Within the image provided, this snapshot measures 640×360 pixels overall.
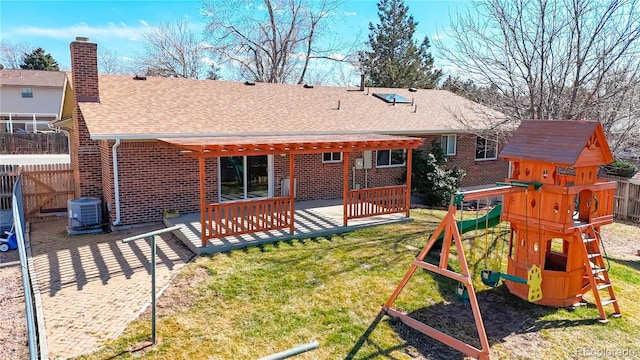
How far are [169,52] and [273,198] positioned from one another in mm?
28546

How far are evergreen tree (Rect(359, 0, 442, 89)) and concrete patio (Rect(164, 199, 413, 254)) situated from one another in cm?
2632

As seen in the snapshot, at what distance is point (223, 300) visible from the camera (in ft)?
22.2

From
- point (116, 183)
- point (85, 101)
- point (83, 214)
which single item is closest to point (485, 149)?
point (116, 183)

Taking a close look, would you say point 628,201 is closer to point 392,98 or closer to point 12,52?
point 392,98

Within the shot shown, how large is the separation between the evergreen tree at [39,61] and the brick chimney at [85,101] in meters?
43.8

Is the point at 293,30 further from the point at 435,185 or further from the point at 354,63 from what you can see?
the point at 435,185

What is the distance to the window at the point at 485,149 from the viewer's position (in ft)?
58.2

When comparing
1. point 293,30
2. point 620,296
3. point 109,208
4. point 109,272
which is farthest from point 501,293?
point 293,30

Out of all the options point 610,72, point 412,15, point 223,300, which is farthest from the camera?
point 412,15

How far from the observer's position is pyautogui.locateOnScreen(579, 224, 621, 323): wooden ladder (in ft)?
22.0

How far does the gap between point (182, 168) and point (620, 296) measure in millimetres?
10041

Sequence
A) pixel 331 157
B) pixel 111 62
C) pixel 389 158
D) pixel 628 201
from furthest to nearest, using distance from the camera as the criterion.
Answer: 1. pixel 111 62
2. pixel 389 158
3. pixel 628 201
4. pixel 331 157

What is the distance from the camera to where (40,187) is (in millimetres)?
12688

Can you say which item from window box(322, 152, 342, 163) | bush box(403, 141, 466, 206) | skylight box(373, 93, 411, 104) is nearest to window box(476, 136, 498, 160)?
bush box(403, 141, 466, 206)
